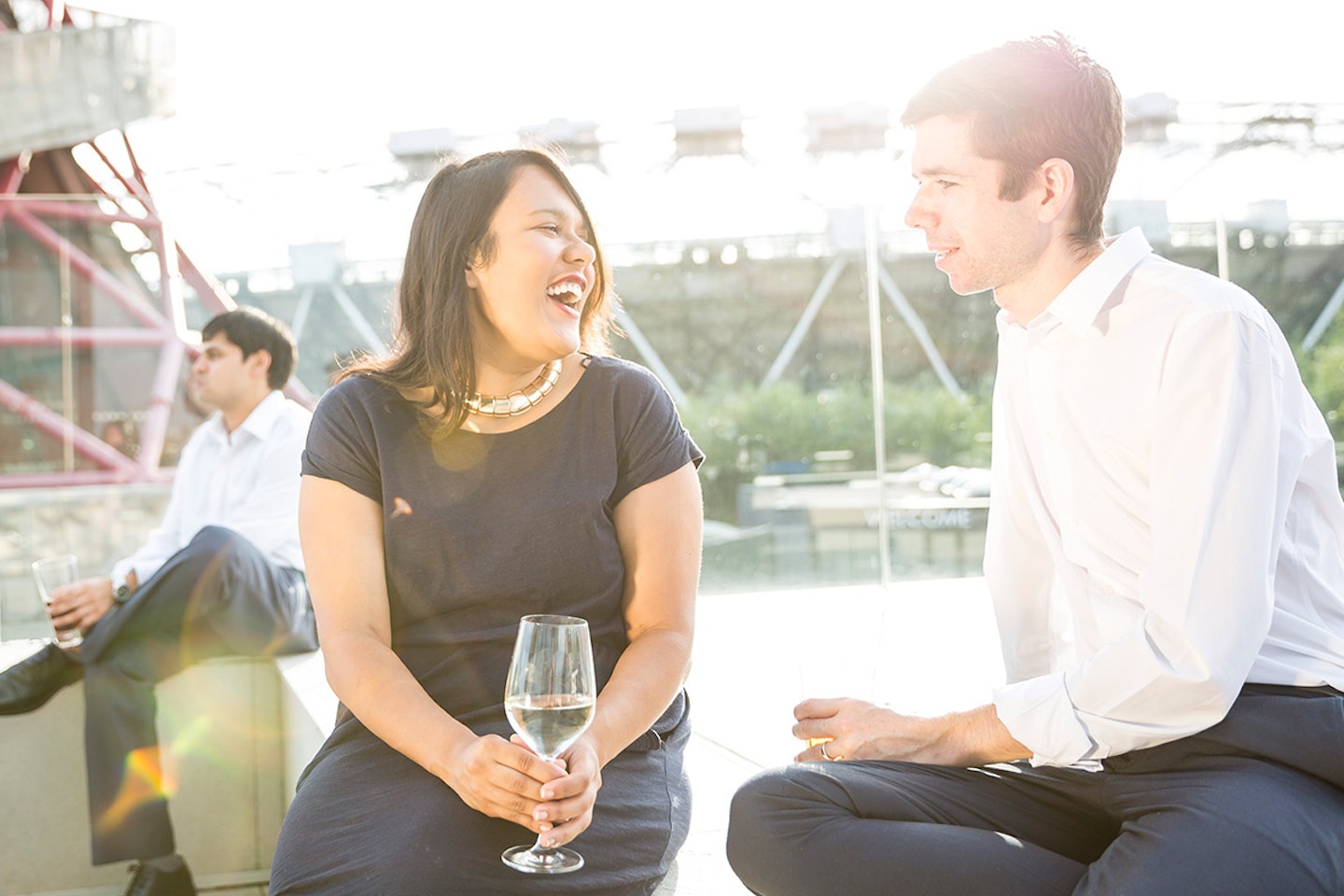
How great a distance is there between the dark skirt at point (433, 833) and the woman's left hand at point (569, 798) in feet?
0.28

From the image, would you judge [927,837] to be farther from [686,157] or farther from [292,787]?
[686,157]

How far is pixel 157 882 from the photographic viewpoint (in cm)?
299

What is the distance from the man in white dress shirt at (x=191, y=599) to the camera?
3035 millimetres

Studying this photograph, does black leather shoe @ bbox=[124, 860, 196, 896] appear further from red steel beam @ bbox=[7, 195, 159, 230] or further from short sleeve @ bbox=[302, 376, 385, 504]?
red steel beam @ bbox=[7, 195, 159, 230]

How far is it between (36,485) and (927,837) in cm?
708

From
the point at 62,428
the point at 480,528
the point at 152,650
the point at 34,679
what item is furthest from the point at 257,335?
the point at 62,428

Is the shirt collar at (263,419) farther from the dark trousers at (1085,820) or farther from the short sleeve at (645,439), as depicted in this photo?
the dark trousers at (1085,820)

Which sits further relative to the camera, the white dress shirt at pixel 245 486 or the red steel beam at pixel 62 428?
the red steel beam at pixel 62 428

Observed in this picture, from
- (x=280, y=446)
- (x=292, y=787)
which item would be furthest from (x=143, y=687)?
(x=280, y=446)

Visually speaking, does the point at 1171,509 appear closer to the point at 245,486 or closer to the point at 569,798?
the point at 569,798

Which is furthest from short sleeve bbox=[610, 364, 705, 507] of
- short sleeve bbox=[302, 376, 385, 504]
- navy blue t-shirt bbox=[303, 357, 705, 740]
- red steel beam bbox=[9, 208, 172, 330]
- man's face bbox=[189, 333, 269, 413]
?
red steel beam bbox=[9, 208, 172, 330]

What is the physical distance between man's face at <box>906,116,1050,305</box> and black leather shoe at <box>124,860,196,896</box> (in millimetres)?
2452

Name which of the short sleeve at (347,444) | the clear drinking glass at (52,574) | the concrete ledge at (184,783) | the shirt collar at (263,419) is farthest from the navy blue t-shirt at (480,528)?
the shirt collar at (263,419)

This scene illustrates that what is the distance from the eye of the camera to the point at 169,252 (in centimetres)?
818
